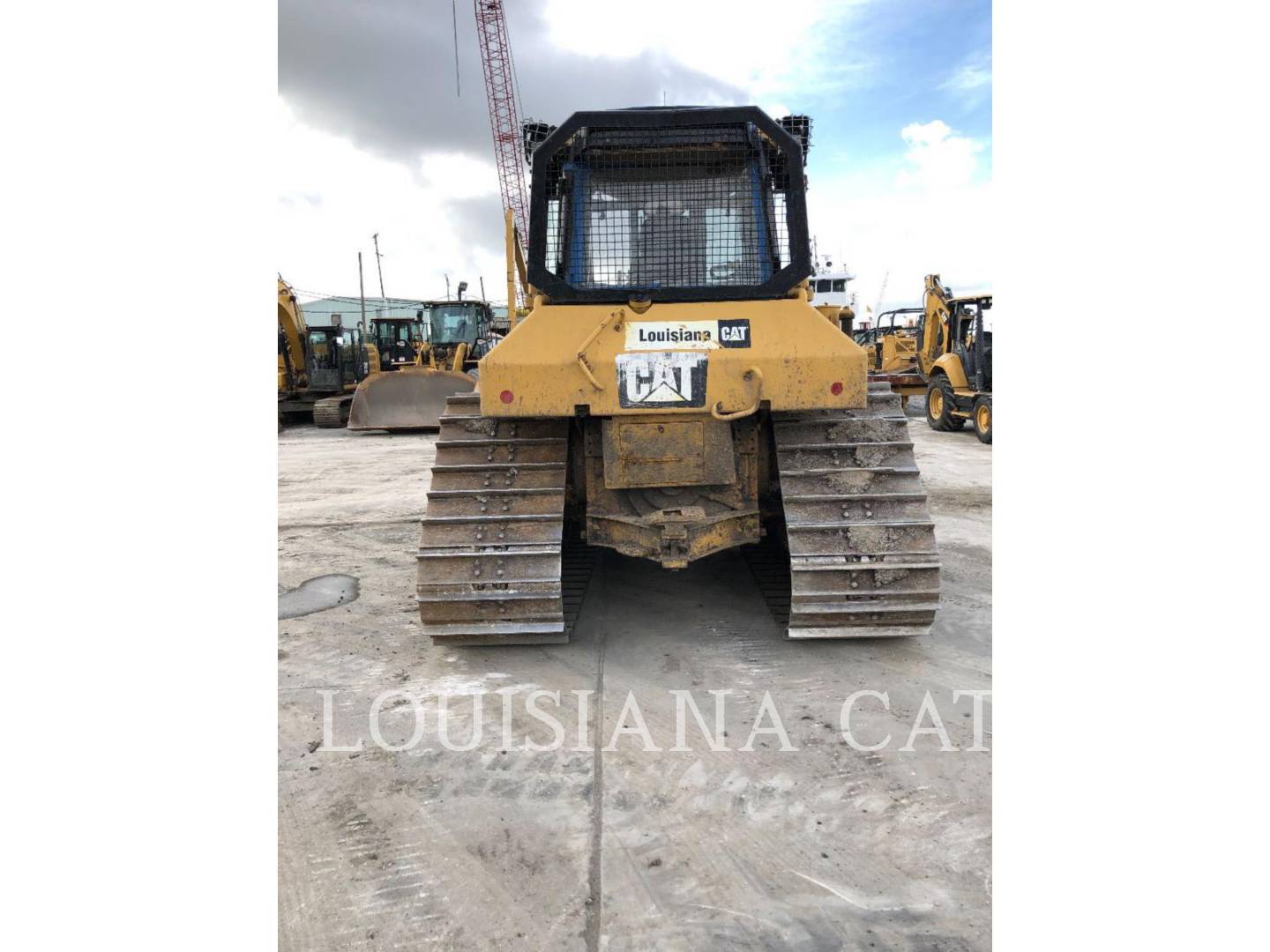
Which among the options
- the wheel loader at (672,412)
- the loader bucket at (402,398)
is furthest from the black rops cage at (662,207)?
the loader bucket at (402,398)

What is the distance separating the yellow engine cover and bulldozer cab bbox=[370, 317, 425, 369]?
17.8 meters

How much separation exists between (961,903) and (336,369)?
1950 centimetres

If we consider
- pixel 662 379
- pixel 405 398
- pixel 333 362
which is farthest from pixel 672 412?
pixel 333 362

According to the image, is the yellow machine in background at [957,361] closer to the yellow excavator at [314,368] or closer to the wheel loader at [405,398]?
the wheel loader at [405,398]

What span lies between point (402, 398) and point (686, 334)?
43.1ft

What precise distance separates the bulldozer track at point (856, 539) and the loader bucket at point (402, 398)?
1260 centimetres

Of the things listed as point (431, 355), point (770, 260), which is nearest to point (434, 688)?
point (770, 260)

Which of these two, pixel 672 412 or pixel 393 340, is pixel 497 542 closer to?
pixel 672 412

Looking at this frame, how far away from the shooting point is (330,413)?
1759cm

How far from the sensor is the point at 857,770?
113 inches

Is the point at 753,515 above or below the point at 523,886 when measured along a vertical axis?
above

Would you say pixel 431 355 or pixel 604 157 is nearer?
pixel 604 157

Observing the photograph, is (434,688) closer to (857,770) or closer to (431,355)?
(857,770)

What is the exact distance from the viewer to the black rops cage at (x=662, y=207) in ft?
13.4
